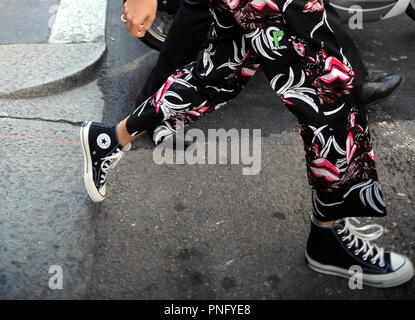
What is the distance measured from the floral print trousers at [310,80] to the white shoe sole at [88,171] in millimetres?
449

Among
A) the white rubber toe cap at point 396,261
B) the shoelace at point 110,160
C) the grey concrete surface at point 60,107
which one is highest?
the shoelace at point 110,160

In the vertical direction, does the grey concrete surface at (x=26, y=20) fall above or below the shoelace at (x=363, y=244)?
below

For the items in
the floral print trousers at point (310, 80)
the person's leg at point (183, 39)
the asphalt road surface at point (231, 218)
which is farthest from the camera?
the person's leg at point (183, 39)

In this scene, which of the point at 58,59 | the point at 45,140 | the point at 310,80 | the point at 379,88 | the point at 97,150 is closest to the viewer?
the point at 310,80

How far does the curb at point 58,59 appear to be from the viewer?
11.1ft

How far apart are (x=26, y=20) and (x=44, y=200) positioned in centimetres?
218

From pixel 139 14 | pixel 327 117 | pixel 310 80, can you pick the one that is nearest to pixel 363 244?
pixel 327 117

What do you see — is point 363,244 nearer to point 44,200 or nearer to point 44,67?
point 44,200

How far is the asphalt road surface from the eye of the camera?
7.29 feet

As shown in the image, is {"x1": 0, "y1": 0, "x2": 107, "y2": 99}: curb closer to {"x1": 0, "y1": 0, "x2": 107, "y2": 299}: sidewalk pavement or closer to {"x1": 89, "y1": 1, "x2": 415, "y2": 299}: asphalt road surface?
{"x1": 0, "y1": 0, "x2": 107, "y2": 299}: sidewalk pavement

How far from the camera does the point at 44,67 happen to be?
3.55 meters

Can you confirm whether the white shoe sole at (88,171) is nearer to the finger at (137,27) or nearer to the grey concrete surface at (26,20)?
the finger at (137,27)

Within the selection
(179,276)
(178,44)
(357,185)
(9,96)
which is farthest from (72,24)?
(357,185)

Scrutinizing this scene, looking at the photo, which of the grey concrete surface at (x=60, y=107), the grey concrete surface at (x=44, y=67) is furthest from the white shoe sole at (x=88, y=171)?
the grey concrete surface at (x=44, y=67)
